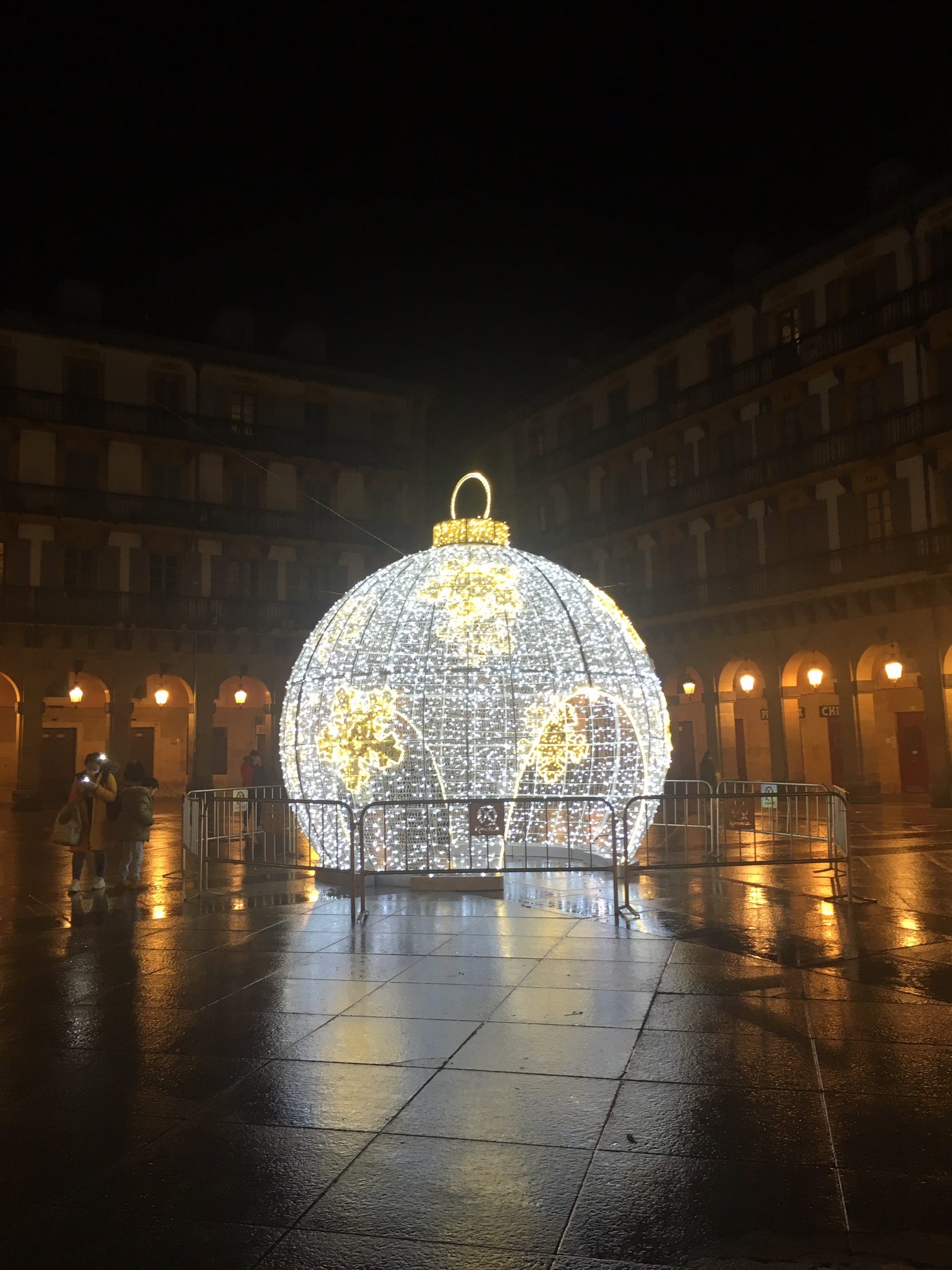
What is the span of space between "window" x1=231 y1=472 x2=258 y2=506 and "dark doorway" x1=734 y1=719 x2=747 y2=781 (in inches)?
646

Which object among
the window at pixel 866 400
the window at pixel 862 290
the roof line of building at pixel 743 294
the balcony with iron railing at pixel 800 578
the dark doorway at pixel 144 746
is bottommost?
the dark doorway at pixel 144 746

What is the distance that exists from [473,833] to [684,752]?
76.4 ft

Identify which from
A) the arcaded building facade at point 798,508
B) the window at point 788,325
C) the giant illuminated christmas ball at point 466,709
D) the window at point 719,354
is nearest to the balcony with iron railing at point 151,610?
the arcaded building facade at point 798,508

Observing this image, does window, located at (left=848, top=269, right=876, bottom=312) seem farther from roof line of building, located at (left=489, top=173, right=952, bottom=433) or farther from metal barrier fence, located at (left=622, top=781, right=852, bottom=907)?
metal barrier fence, located at (left=622, top=781, right=852, bottom=907)

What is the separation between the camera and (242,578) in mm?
31875

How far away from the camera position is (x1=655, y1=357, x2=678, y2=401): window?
30.4 meters

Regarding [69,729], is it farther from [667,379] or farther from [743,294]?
[743,294]

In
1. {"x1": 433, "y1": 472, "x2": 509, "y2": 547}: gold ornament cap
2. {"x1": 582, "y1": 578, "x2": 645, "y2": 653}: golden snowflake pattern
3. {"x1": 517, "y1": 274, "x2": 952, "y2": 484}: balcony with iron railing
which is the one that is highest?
{"x1": 517, "y1": 274, "x2": 952, "y2": 484}: balcony with iron railing

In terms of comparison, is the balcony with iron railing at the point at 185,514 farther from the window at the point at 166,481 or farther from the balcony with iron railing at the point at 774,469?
the balcony with iron railing at the point at 774,469

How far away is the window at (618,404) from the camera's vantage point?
32312mm

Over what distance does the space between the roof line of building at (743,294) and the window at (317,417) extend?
710 cm

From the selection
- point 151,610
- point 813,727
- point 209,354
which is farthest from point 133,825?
point 209,354

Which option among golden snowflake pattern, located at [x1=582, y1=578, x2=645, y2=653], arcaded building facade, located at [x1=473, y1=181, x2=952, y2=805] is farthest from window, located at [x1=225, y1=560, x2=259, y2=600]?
golden snowflake pattern, located at [x1=582, y1=578, x2=645, y2=653]

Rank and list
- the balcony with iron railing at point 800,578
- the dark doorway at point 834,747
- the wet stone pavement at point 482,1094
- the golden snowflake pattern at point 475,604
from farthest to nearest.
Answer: the dark doorway at point 834,747
the balcony with iron railing at point 800,578
the golden snowflake pattern at point 475,604
the wet stone pavement at point 482,1094
